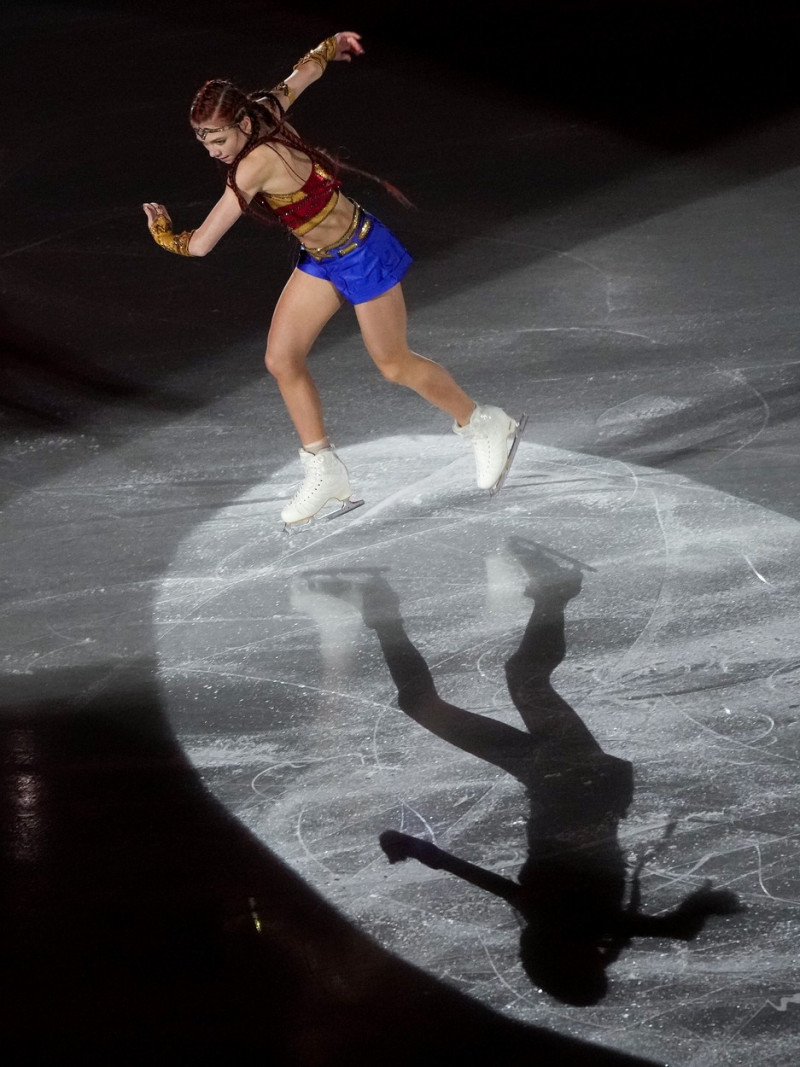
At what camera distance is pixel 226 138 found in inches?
161

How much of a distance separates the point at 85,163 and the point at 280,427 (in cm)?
384

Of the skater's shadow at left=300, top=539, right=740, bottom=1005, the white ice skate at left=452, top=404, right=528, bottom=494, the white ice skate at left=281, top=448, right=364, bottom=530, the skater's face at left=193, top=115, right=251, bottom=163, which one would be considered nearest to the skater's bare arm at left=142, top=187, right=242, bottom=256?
the skater's face at left=193, top=115, right=251, bottom=163

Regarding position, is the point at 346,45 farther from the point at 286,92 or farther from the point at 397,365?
the point at 397,365

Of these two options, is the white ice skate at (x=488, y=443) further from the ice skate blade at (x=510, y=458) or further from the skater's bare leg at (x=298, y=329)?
the skater's bare leg at (x=298, y=329)

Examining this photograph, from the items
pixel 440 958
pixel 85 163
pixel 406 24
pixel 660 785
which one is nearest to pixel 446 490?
pixel 660 785

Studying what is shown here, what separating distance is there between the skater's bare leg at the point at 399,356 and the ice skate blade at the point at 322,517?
51 centimetres

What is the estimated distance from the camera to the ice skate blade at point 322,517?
4891 millimetres

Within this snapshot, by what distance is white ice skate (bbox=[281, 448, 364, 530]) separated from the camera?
481cm

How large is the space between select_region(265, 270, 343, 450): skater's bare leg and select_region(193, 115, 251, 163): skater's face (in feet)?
1.87

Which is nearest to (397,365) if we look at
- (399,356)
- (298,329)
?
(399,356)

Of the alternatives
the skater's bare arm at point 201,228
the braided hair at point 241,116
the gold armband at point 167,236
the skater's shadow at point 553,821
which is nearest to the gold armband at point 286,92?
the braided hair at point 241,116

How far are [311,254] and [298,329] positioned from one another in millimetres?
289

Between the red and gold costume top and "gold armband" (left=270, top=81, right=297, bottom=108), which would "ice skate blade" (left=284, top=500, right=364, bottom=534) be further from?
"gold armband" (left=270, top=81, right=297, bottom=108)

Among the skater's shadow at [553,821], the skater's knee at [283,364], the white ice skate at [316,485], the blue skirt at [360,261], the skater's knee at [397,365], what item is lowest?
the skater's shadow at [553,821]
